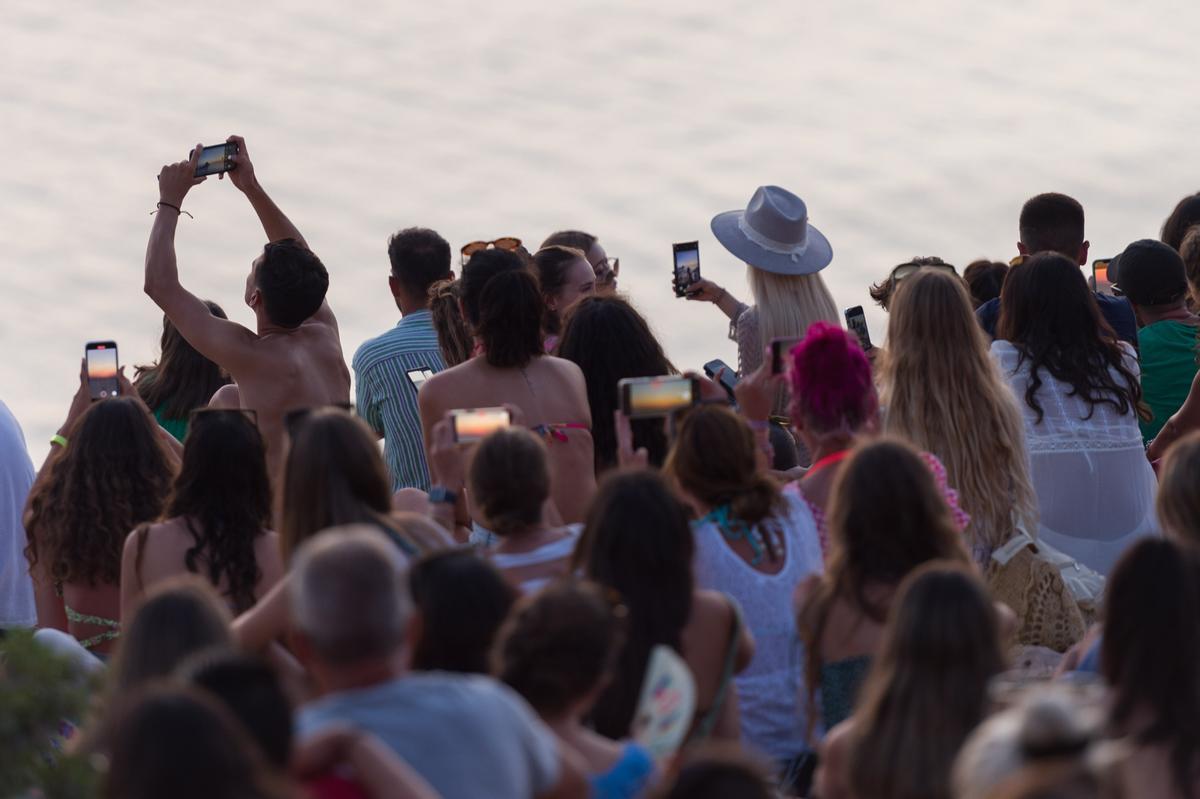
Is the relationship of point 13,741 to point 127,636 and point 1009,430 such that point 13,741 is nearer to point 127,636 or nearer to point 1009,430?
point 127,636

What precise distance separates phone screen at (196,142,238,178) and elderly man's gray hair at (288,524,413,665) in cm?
411

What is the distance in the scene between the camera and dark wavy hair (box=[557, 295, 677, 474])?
5930mm

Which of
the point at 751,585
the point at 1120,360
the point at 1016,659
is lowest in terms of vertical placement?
the point at 1016,659

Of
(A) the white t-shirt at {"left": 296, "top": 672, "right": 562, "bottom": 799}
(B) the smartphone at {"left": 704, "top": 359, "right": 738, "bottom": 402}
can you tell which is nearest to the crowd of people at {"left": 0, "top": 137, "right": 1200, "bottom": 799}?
(A) the white t-shirt at {"left": 296, "top": 672, "right": 562, "bottom": 799}

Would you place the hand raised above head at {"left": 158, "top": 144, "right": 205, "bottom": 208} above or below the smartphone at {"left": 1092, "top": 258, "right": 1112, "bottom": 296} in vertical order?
above

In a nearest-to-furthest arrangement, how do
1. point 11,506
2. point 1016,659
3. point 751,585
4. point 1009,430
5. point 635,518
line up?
point 635,518 < point 751,585 < point 1016,659 < point 1009,430 < point 11,506

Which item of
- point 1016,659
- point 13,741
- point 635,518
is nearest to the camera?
point 13,741

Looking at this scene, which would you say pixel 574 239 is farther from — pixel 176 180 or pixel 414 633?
pixel 414 633

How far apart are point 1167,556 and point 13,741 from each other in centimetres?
200

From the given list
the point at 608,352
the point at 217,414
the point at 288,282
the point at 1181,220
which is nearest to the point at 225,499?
the point at 217,414

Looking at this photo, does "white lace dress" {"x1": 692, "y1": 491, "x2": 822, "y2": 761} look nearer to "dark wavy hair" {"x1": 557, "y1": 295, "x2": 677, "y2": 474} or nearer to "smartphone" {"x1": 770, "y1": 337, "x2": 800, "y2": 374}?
"smartphone" {"x1": 770, "y1": 337, "x2": 800, "y2": 374}

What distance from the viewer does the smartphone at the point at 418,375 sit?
6.55 m

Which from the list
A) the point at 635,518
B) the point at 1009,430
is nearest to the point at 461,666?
the point at 635,518

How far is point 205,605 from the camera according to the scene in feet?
11.1
